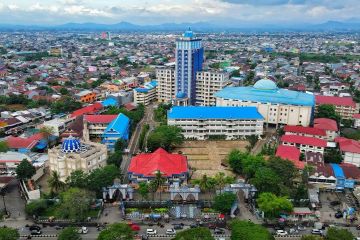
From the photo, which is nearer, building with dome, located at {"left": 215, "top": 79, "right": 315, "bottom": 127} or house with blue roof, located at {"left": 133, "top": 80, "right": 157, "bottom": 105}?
building with dome, located at {"left": 215, "top": 79, "right": 315, "bottom": 127}

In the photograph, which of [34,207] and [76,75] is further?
[76,75]

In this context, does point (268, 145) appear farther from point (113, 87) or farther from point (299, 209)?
point (113, 87)

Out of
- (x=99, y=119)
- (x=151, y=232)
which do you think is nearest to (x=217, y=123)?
(x=99, y=119)

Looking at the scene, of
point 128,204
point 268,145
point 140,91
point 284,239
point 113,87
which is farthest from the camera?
point 113,87

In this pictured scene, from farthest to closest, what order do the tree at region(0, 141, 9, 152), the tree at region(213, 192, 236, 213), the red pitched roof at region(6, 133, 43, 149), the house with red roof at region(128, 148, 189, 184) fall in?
the red pitched roof at region(6, 133, 43, 149) → the tree at region(0, 141, 9, 152) → the house with red roof at region(128, 148, 189, 184) → the tree at region(213, 192, 236, 213)

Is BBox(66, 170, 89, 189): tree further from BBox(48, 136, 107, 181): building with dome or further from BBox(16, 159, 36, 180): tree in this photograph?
BBox(16, 159, 36, 180): tree

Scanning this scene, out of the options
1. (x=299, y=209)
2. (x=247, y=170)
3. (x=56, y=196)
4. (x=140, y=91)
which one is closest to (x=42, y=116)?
(x=140, y=91)

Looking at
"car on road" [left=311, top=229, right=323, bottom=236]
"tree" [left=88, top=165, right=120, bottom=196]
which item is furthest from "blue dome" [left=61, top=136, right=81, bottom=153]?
"car on road" [left=311, top=229, right=323, bottom=236]
